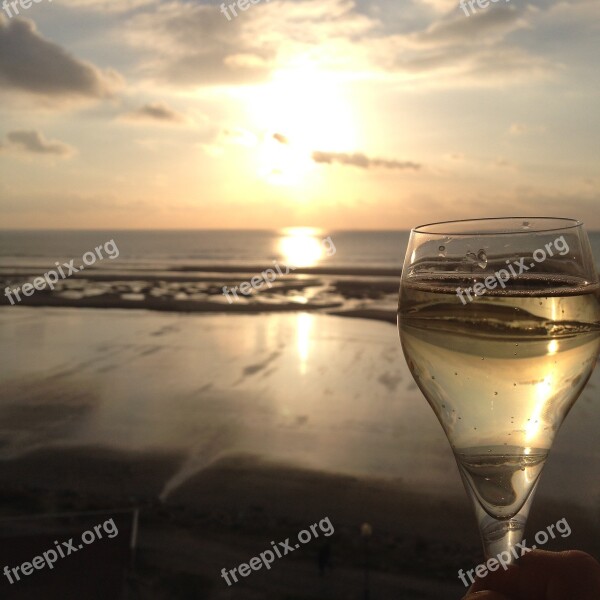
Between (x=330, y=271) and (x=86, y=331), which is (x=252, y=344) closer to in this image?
(x=86, y=331)

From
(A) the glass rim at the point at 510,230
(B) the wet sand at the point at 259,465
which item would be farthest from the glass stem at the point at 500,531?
(B) the wet sand at the point at 259,465

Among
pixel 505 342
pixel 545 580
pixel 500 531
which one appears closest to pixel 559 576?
pixel 545 580

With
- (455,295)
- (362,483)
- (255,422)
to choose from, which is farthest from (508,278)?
(255,422)

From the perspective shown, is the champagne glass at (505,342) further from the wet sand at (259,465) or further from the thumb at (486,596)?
the wet sand at (259,465)

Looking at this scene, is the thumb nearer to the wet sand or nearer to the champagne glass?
the champagne glass

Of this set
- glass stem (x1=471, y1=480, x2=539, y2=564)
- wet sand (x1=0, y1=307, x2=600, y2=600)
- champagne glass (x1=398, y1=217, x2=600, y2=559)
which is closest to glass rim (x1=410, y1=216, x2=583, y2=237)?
champagne glass (x1=398, y1=217, x2=600, y2=559)

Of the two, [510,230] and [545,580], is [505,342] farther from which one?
[545,580]

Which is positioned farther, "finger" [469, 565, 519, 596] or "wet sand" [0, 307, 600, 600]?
"wet sand" [0, 307, 600, 600]
